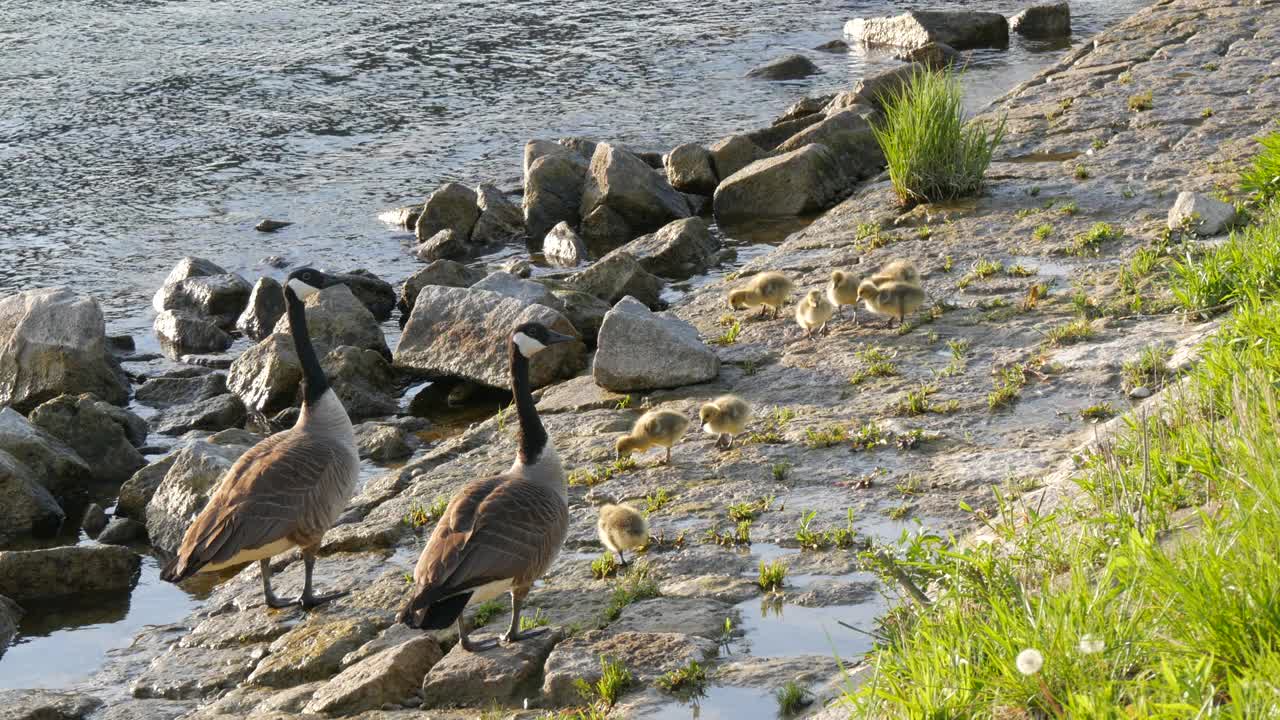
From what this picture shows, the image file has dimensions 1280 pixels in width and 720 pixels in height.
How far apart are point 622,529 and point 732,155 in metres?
10.2

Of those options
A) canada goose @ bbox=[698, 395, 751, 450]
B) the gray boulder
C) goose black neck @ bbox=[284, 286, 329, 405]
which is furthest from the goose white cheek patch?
the gray boulder

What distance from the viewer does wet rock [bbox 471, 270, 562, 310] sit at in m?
10.9

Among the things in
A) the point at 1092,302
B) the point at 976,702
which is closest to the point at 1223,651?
the point at 976,702

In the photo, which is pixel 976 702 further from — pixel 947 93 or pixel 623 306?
pixel 947 93

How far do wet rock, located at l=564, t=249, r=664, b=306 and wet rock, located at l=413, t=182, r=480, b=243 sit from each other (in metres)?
2.97

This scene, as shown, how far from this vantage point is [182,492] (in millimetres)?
8969

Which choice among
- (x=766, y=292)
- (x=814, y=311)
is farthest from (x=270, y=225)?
(x=814, y=311)

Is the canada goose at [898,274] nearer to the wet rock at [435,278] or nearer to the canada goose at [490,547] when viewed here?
the canada goose at [490,547]

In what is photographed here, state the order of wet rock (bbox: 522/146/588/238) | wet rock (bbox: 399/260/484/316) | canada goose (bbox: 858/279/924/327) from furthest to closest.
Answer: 1. wet rock (bbox: 522/146/588/238)
2. wet rock (bbox: 399/260/484/316)
3. canada goose (bbox: 858/279/924/327)

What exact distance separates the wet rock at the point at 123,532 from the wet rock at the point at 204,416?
1.79 meters

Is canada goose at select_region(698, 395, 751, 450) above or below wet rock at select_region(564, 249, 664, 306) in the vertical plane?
above

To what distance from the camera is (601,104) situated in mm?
19672

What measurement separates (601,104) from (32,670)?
1359 cm

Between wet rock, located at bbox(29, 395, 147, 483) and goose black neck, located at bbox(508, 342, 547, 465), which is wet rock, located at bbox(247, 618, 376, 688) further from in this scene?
wet rock, located at bbox(29, 395, 147, 483)
